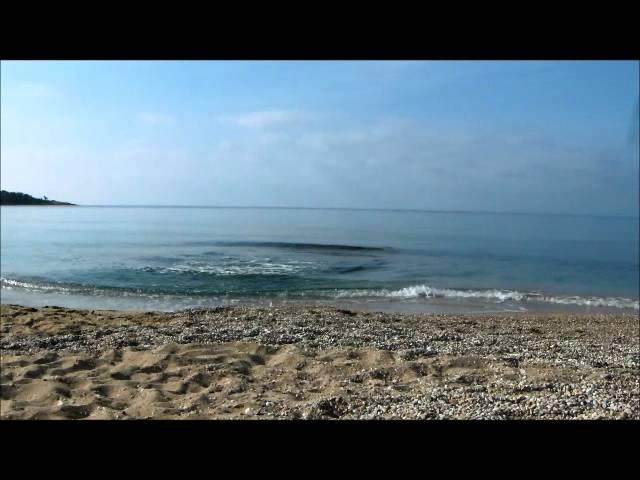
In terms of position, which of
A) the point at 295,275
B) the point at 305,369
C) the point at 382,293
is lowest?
the point at 382,293

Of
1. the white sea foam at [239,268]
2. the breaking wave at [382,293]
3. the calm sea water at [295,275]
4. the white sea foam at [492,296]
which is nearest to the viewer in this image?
the calm sea water at [295,275]

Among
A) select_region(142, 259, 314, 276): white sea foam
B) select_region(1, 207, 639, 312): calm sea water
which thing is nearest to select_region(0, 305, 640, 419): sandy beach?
select_region(1, 207, 639, 312): calm sea water

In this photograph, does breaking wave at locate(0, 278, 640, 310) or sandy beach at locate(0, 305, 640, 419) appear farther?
breaking wave at locate(0, 278, 640, 310)

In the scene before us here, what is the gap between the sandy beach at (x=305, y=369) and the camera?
4.10 m

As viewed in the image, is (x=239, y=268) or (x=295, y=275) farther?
(x=239, y=268)

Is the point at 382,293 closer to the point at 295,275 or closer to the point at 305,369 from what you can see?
the point at 295,275

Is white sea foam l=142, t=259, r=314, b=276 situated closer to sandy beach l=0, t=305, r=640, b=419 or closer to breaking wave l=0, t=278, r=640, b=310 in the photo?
breaking wave l=0, t=278, r=640, b=310

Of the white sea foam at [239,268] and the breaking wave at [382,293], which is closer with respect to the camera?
the breaking wave at [382,293]

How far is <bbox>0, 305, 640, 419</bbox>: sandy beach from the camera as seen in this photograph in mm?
4098

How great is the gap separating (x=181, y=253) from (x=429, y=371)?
17257mm

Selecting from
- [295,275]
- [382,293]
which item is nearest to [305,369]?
[382,293]

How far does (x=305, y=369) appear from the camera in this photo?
5.45 metres

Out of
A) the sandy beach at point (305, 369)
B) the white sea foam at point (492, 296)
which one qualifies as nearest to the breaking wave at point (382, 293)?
the white sea foam at point (492, 296)

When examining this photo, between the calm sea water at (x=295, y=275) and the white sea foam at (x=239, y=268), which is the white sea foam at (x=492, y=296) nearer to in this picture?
the calm sea water at (x=295, y=275)
